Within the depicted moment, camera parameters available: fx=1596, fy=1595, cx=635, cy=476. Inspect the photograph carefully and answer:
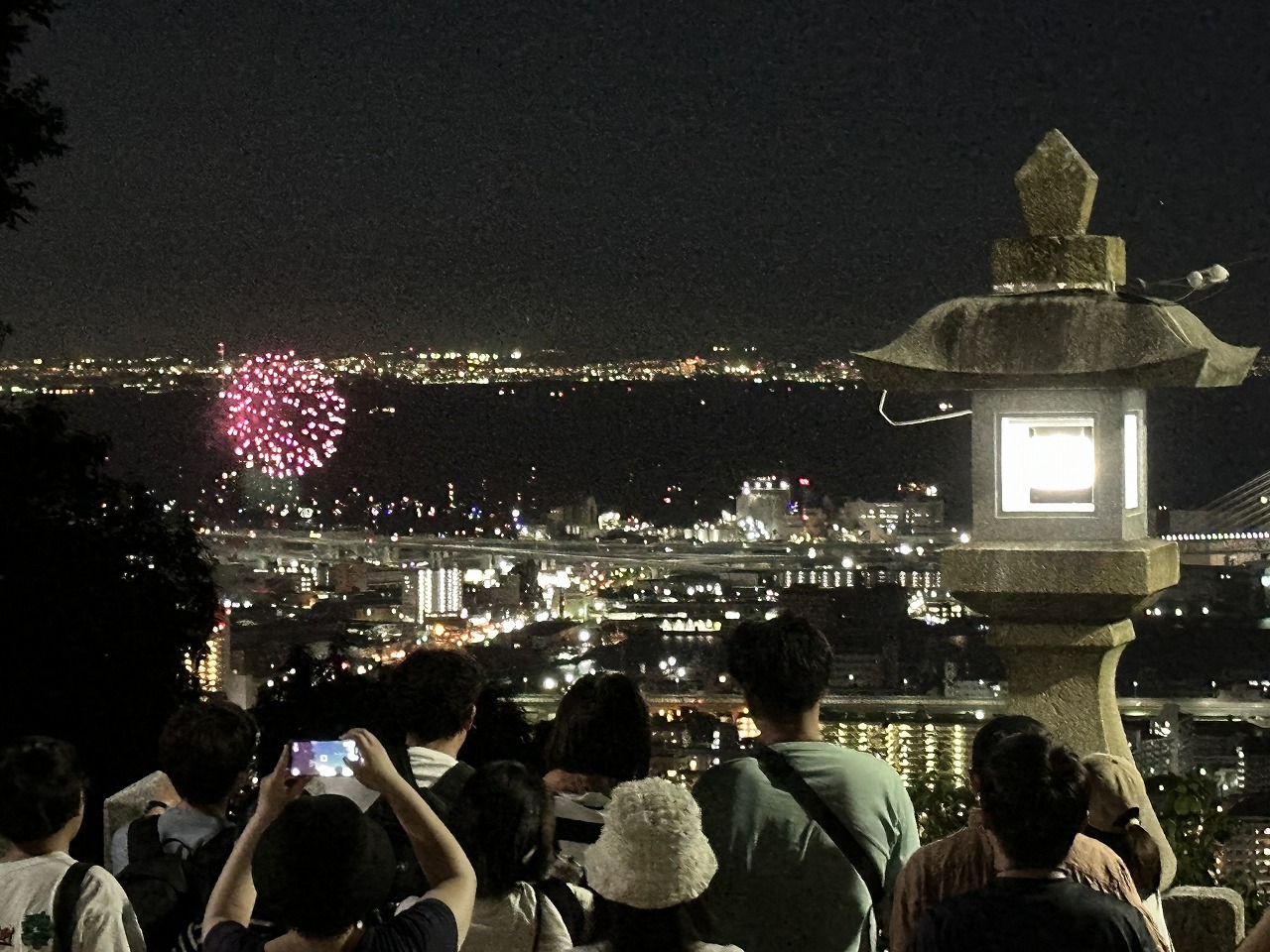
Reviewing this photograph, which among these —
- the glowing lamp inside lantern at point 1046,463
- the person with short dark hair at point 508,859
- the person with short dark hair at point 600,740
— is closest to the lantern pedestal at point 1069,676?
the glowing lamp inside lantern at point 1046,463

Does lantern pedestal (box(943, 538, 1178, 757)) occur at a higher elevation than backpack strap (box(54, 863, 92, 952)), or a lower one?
higher

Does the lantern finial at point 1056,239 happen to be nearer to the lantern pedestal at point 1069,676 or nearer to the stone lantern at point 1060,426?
the stone lantern at point 1060,426

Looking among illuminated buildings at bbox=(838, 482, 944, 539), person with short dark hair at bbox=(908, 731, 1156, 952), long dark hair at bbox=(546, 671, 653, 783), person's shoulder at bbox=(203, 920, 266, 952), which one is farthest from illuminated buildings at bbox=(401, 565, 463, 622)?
person with short dark hair at bbox=(908, 731, 1156, 952)

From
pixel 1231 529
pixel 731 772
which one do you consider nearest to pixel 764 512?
pixel 1231 529

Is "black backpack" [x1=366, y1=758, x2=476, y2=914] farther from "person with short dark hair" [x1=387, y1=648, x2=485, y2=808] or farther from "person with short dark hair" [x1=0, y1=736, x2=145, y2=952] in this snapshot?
"person with short dark hair" [x1=0, y1=736, x2=145, y2=952]

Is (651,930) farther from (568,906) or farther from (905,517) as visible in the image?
(905,517)

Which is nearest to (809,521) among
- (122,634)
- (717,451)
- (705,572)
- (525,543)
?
(705,572)
